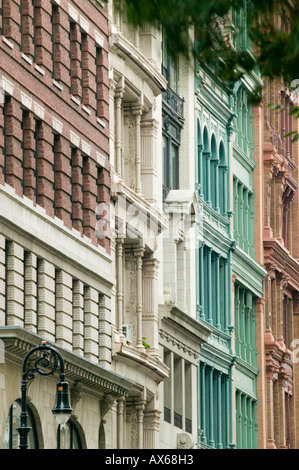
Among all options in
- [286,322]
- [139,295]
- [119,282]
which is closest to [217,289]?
[139,295]

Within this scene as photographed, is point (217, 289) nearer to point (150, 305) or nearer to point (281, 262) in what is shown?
point (281, 262)

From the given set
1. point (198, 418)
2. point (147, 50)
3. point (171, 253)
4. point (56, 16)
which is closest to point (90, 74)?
point (56, 16)

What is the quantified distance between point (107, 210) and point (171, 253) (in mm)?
9232

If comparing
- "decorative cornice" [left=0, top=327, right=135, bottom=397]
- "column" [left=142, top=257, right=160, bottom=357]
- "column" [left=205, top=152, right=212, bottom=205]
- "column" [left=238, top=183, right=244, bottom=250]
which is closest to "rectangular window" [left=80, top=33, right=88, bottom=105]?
"column" [left=142, top=257, right=160, bottom=357]

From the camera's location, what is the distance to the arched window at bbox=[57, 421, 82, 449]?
49.2 m

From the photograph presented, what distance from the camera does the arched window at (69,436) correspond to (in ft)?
161

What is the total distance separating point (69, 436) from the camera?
5125cm

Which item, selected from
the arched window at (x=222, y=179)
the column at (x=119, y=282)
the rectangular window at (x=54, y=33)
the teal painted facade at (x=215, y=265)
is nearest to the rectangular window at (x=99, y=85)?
the column at (x=119, y=282)

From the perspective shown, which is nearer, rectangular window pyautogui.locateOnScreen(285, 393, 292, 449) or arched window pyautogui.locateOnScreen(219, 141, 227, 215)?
arched window pyautogui.locateOnScreen(219, 141, 227, 215)

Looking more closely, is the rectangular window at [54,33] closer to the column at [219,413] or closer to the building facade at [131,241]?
the building facade at [131,241]

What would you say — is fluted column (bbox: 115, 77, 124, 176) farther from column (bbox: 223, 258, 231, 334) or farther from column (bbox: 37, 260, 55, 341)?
column (bbox: 223, 258, 231, 334)

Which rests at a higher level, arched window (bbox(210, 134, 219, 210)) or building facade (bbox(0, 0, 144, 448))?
arched window (bbox(210, 134, 219, 210))
